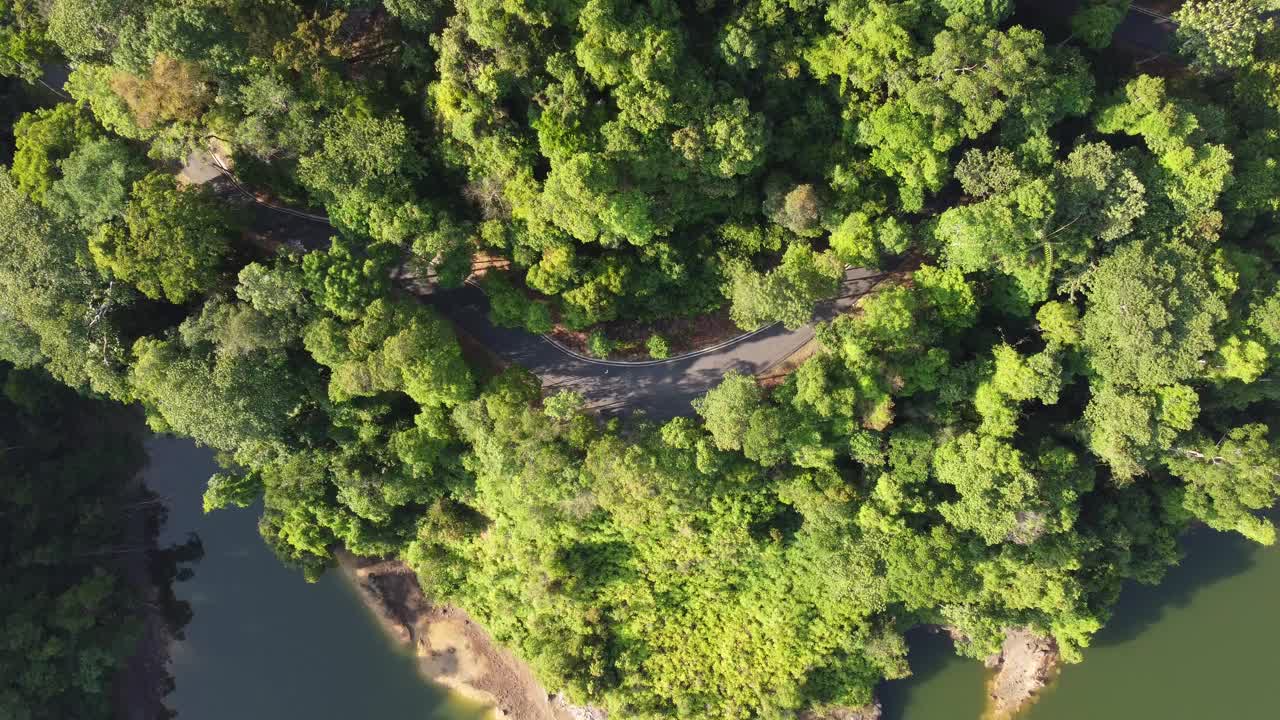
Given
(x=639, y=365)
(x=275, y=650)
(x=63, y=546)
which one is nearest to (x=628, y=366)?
(x=639, y=365)

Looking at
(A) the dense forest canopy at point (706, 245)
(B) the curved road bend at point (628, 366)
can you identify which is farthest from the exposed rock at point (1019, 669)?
(B) the curved road bend at point (628, 366)

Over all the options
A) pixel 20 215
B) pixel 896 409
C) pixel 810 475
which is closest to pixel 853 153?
→ pixel 896 409

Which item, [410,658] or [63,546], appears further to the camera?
[410,658]

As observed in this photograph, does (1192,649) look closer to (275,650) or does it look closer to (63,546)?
(275,650)

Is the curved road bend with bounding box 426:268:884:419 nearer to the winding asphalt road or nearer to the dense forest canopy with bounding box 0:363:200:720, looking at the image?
the winding asphalt road

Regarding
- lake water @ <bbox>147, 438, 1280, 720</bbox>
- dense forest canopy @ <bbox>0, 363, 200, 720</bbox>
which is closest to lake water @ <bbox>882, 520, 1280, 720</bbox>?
lake water @ <bbox>147, 438, 1280, 720</bbox>

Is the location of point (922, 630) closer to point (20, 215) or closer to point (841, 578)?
point (841, 578)

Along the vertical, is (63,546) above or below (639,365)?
below
